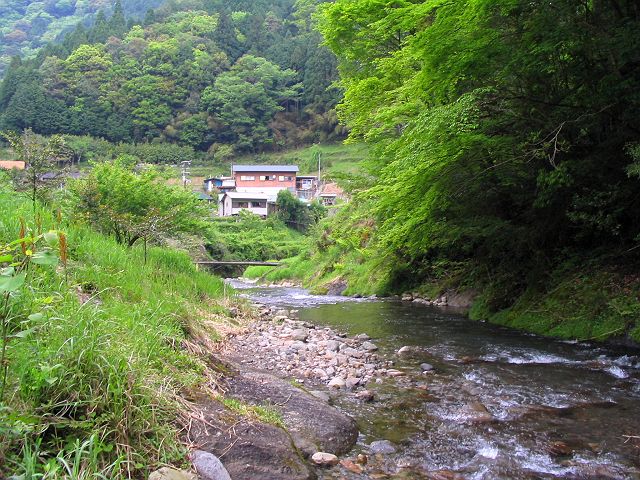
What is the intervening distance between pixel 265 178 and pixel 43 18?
385 ft

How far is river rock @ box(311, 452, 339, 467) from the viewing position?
4.03 m

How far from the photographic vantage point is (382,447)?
14.9 feet

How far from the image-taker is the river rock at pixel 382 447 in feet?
14.7

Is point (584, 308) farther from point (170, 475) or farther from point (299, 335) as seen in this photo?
point (170, 475)

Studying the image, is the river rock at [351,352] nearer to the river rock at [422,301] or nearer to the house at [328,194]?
the river rock at [422,301]

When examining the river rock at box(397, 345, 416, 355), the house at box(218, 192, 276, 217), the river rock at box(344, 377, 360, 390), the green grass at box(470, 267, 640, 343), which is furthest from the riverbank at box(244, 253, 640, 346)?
the house at box(218, 192, 276, 217)

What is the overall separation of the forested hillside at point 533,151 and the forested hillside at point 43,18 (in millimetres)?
135733

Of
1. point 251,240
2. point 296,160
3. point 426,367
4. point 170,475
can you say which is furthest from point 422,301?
point 296,160

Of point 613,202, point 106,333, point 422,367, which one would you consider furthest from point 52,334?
point 613,202

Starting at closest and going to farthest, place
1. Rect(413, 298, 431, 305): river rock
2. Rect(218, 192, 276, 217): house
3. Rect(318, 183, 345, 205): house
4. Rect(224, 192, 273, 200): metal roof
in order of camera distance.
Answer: Rect(413, 298, 431, 305): river rock
Rect(218, 192, 276, 217): house
Rect(224, 192, 273, 200): metal roof
Rect(318, 183, 345, 205): house

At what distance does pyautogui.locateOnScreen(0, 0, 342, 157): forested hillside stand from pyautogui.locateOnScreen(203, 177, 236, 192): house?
1256 centimetres

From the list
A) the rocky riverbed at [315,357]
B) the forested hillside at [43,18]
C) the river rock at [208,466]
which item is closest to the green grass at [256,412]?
the river rock at [208,466]

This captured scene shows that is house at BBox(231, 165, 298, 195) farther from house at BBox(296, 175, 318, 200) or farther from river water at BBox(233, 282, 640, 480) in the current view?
river water at BBox(233, 282, 640, 480)

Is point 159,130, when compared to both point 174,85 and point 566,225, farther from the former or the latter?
point 566,225
